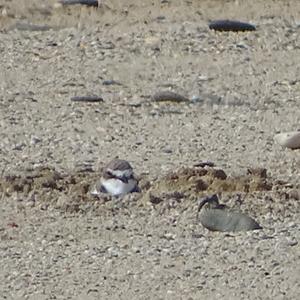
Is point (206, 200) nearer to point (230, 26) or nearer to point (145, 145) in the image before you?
point (145, 145)

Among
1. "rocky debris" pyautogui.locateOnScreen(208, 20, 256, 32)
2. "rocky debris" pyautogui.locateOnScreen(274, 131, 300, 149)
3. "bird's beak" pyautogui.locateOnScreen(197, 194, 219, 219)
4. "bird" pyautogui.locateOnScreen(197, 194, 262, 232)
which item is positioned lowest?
"rocky debris" pyautogui.locateOnScreen(208, 20, 256, 32)

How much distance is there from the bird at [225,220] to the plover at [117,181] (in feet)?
1.48

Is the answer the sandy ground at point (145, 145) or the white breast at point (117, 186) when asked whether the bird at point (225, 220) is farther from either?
the white breast at point (117, 186)

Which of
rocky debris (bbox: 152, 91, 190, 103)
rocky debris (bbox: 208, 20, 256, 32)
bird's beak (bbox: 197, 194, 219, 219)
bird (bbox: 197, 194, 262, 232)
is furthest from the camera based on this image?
rocky debris (bbox: 208, 20, 256, 32)

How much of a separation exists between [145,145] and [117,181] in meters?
1.02

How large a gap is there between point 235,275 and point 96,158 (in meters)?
1.91

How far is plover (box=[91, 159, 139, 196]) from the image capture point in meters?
5.99

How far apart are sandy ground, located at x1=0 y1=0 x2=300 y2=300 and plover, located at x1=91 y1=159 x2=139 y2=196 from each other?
66mm

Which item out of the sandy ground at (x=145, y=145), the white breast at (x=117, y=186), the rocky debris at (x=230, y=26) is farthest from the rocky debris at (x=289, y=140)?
the rocky debris at (x=230, y=26)

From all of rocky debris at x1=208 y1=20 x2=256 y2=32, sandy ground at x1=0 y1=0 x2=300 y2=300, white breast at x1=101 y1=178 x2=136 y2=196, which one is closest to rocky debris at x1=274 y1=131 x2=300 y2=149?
sandy ground at x1=0 y1=0 x2=300 y2=300

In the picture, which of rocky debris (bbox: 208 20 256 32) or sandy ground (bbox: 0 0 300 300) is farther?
rocky debris (bbox: 208 20 256 32)

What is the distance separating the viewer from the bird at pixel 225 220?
548cm

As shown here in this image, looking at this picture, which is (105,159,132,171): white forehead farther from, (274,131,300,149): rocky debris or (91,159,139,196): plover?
(274,131,300,149): rocky debris

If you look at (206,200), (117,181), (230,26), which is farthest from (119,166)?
(230,26)
